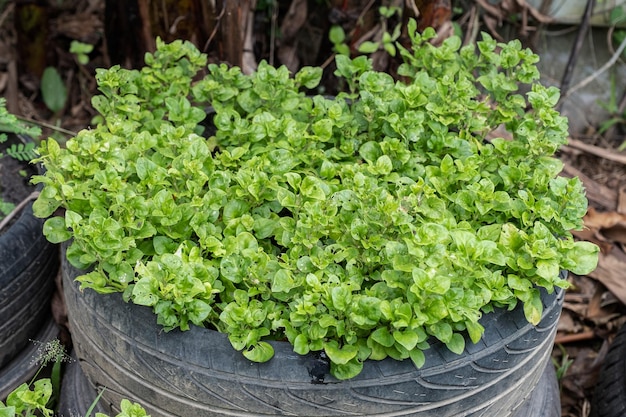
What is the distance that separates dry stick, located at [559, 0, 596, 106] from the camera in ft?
11.5

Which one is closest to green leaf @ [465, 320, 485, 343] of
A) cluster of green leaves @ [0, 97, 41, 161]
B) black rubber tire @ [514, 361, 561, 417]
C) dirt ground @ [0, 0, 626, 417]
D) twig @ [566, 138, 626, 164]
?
black rubber tire @ [514, 361, 561, 417]

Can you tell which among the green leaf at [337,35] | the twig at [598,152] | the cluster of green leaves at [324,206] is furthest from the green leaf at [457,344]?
the twig at [598,152]

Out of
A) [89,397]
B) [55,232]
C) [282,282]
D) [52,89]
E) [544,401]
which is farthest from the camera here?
[52,89]

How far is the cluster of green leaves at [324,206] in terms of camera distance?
1.55 meters

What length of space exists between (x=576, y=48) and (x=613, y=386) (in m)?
1.85

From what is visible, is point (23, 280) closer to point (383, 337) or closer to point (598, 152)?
point (383, 337)

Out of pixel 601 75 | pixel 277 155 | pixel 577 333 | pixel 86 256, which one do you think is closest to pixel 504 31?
pixel 601 75

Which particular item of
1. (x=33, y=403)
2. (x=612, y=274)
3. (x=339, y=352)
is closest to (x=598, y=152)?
(x=612, y=274)

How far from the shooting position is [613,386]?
7.75 ft

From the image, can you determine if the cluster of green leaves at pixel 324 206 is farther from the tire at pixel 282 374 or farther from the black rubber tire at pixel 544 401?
the black rubber tire at pixel 544 401

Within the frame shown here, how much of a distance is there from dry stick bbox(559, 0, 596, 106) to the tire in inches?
86.0

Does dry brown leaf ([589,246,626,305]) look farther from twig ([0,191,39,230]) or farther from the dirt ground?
twig ([0,191,39,230])

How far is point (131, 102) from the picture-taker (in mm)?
2158

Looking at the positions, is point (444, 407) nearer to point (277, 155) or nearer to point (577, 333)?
point (277, 155)
